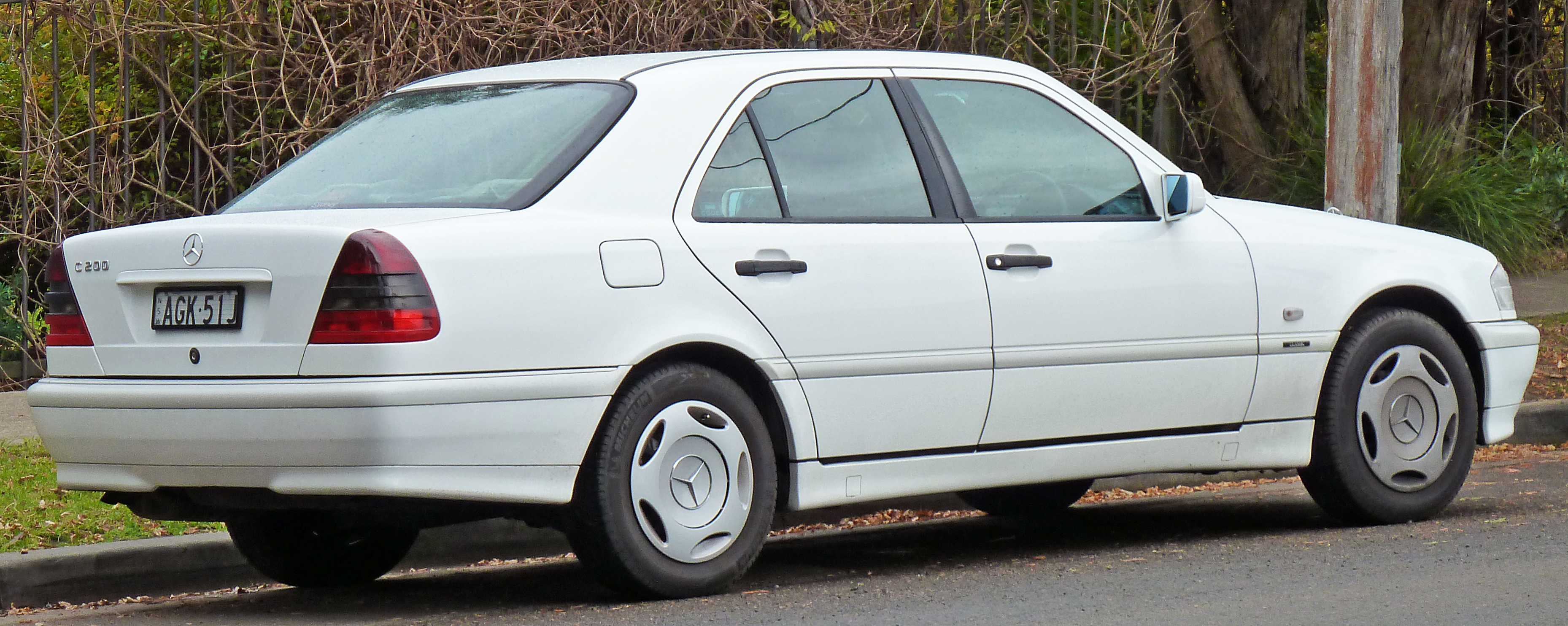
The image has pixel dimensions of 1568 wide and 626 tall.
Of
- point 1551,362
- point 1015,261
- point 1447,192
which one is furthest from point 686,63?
point 1447,192

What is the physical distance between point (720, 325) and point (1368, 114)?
195 inches

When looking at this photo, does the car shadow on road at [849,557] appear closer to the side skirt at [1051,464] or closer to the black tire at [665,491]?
the black tire at [665,491]

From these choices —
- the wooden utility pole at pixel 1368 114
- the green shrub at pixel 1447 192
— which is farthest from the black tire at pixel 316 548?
the green shrub at pixel 1447 192

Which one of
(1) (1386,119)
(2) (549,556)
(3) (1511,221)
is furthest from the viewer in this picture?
(3) (1511,221)

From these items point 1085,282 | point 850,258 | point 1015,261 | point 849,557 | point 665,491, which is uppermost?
point 850,258

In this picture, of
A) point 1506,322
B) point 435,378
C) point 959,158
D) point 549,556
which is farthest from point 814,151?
point 1506,322

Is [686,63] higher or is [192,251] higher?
[686,63]

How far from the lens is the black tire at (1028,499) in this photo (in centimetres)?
665

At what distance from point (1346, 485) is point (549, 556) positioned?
8.54 ft

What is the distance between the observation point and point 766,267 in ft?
15.7

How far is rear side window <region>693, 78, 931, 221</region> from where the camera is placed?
4906 millimetres

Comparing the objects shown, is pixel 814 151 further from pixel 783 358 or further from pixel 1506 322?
pixel 1506 322

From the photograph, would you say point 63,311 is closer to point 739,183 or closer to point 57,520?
point 57,520

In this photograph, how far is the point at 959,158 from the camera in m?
5.36
